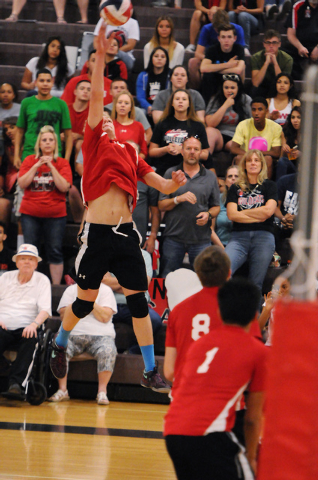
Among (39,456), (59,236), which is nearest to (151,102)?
(59,236)

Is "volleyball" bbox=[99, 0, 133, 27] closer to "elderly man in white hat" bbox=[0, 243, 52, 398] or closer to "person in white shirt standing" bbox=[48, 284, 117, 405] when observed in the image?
"elderly man in white hat" bbox=[0, 243, 52, 398]

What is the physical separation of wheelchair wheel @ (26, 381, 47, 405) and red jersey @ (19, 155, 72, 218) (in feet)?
6.63

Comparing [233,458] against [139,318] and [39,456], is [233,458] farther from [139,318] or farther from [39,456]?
[39,456]

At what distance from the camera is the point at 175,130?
25.3 feet

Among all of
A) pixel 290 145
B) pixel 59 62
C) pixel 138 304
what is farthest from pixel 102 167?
pixel 59 62

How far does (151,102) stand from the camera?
360 inches

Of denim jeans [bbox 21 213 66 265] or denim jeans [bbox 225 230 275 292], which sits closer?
denim jeans [bbox 225 230 275 292]

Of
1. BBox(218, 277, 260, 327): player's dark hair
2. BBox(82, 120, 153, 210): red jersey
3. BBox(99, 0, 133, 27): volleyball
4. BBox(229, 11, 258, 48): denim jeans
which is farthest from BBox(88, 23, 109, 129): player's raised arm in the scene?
BBox(229, 11, 258, 48): denim jeans

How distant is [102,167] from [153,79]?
4833mm

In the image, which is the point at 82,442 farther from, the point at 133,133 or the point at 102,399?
the point at 133,133

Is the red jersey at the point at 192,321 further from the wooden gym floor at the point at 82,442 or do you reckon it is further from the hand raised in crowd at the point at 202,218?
the hand raised in crowd at the point at 202,218

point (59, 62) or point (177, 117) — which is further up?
point (59, 62)

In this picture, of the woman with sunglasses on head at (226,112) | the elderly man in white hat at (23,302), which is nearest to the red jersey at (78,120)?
the woman with sunglasses on head at (226,112)

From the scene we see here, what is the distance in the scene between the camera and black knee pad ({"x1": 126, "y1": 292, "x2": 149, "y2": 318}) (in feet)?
15.0
